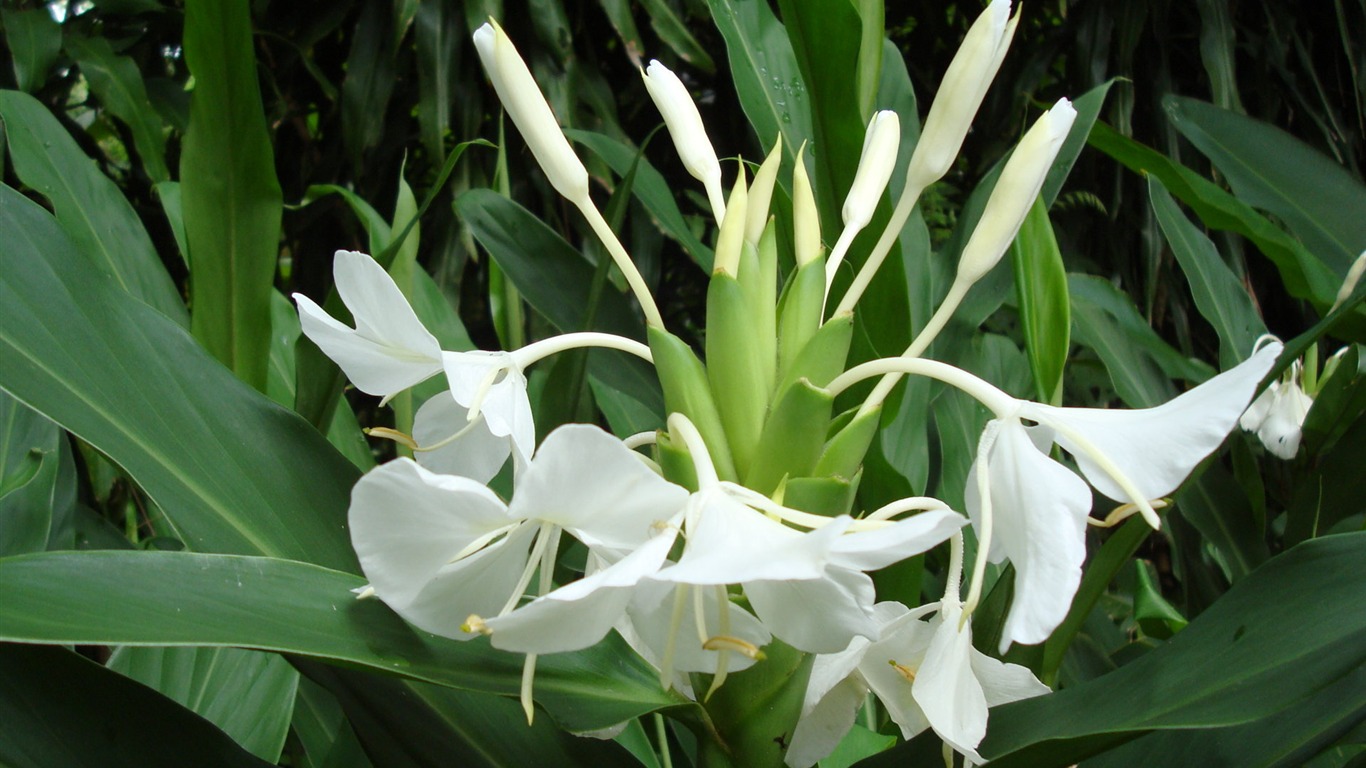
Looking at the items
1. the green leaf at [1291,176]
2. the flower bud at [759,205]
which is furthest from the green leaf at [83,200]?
the green leaf at [1291,176]

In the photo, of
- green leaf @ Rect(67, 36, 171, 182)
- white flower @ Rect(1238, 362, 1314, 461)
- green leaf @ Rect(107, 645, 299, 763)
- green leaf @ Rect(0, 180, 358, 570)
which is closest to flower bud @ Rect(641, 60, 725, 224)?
green leaf @ Rect(0, 180, 358, 570)

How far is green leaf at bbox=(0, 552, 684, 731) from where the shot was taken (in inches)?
10.3

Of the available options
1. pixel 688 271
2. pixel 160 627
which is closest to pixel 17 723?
pixel 160 627

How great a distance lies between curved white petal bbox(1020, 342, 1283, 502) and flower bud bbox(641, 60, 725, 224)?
19 centimetres

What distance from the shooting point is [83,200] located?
2.27 ft

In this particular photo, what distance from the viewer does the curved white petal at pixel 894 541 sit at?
251mm

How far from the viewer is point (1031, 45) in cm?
194

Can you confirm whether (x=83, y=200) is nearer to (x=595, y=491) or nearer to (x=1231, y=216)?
(x=595, y=491)

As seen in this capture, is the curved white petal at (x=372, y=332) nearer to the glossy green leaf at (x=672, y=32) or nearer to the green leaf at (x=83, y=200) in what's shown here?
the green leaf at (x=83, y=200)

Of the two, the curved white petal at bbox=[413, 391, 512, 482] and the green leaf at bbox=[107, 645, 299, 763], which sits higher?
the curved white petal at bbox=[413, 391, 512, 482]

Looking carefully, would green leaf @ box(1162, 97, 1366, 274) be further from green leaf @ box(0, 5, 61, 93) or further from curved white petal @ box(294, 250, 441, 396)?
Result: green leaf @ box(0, 5, 61, 93)

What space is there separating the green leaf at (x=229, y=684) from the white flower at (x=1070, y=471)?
0.45 meters

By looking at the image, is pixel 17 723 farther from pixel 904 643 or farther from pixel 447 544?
pixel 904 643

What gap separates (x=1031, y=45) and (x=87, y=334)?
1959mm
